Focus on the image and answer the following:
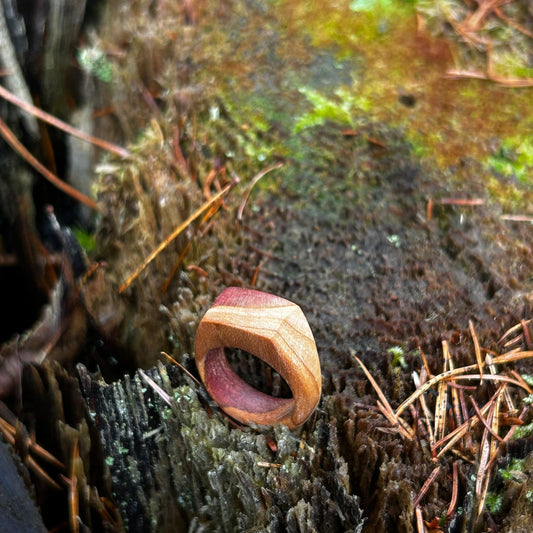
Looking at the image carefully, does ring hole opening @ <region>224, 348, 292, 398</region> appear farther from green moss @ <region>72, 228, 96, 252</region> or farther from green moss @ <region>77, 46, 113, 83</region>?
green moss @ <region>77, 46, 113, 83</region>

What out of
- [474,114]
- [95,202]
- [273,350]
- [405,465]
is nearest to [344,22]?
[474,114]

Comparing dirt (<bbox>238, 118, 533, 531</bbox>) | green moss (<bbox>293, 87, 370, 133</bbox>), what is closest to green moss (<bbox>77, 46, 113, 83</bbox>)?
green moss (<bbox>293, 87, 370, 133</bbox>)

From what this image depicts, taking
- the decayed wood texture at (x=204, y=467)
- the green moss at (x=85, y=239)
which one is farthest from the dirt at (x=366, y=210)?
the green moss at (x=85, y=239)

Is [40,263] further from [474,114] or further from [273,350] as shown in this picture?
[474,114]

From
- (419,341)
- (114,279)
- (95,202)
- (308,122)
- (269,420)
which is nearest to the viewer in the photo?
(269,420)

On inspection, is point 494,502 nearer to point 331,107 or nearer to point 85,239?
point 331,107

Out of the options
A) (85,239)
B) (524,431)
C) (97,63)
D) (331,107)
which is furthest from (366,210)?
(97,63)
